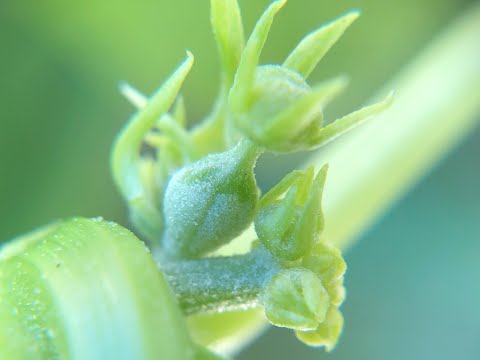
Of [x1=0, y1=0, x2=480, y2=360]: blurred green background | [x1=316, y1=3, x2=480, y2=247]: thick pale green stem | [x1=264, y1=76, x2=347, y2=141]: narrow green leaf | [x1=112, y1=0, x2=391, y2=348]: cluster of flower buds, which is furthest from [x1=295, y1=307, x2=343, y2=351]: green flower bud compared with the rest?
[x1=0, y1=0, x2=480, y2=360]: blurred green background

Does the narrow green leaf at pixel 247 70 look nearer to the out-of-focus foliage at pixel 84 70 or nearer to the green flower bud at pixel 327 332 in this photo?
the green flower bud at pixel 327 332

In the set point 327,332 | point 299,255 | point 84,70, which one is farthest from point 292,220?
point 84,70

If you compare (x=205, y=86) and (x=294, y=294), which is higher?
(x=294, y=294)

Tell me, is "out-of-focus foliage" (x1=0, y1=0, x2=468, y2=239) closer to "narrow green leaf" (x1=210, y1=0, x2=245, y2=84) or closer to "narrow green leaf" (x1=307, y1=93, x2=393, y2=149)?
"narrow green leaf" (x1=210, y1=0, x2=245, y2=84)

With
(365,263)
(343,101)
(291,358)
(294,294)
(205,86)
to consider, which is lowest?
(291,358)

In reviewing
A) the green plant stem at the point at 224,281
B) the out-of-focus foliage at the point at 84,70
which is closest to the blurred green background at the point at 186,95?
Answer: the out-of-focus foliage at the point at 84,70

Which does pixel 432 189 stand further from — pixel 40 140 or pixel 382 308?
pixel 40 140

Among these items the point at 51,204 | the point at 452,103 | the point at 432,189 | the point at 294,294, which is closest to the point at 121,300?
the point at 294,294
